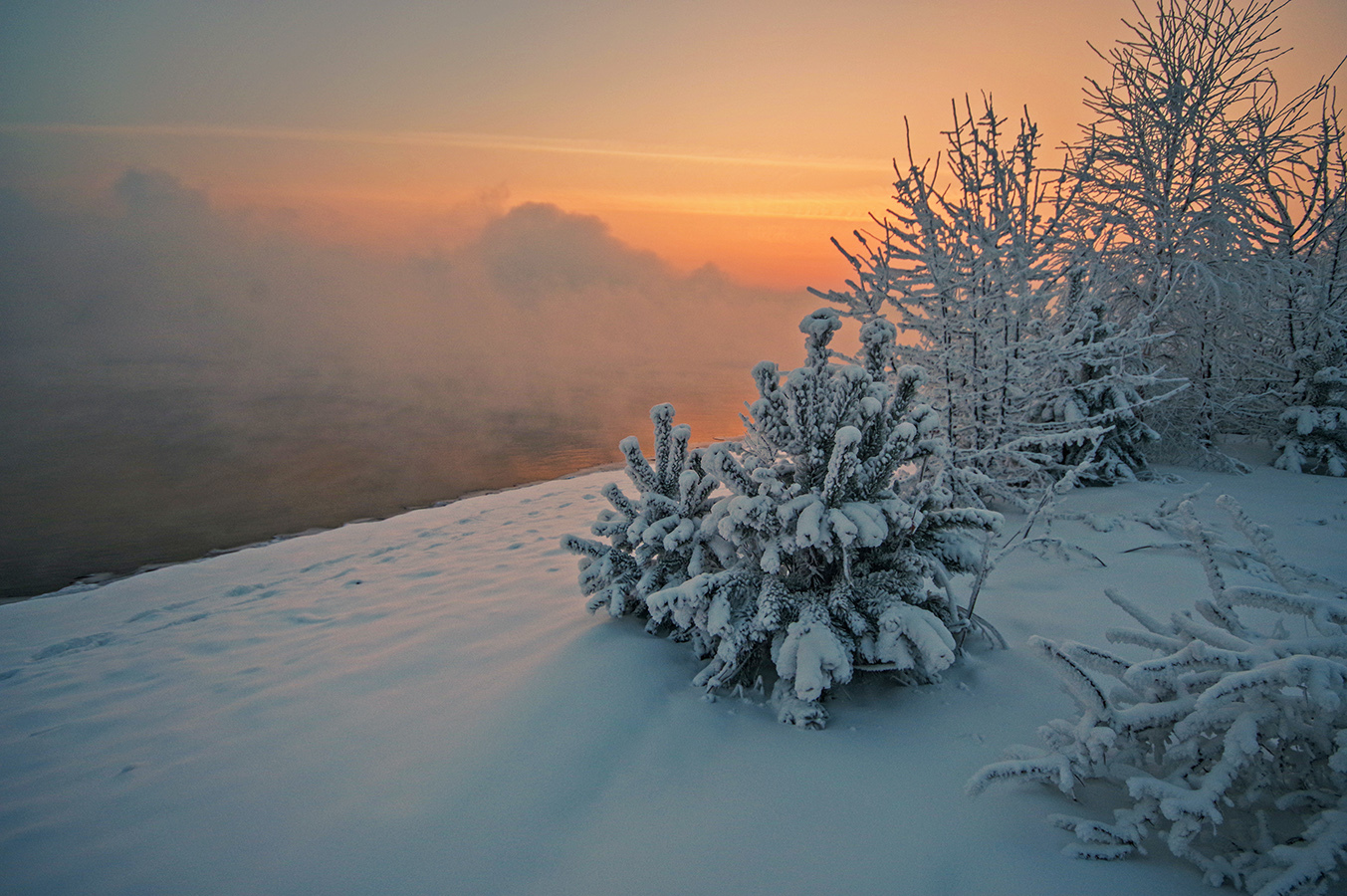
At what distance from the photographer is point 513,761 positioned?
222 centimetres

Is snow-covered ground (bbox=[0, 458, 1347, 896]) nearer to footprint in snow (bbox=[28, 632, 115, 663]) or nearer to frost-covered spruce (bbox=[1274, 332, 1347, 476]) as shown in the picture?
footprint in snow (bbox=[28, 632, 115, 663])

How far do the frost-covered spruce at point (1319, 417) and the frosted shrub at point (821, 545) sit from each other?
6.90 metres

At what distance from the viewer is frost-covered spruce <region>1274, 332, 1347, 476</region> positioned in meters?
6.56

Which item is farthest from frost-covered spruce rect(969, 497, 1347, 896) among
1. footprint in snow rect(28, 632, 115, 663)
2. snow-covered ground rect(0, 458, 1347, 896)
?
footprint in snow rect(28, 632, 115, 663)

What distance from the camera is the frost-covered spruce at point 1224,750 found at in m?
1.38

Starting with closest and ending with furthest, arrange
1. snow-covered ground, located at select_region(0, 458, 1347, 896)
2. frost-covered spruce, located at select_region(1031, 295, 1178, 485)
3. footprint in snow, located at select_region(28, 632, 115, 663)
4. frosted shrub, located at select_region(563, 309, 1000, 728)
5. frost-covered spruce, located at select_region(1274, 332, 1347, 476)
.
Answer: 1. snow-covered ground, located at select_region(0, 458, 1347, 896)
2. frosted shrub, located at select_region(563, 309, 1000, 728)
3. footprint in snow, located at select_region(28, 632, 115, 663)
4. frost-covered spruce, located at select_region(1031, 295, 1178, 485)
5. frost-covered spruce, located at select_region(1274, 332, 1347, 476)

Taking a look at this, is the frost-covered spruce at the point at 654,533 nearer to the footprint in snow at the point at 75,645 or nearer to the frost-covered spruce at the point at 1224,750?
the frost-covered spruce at the point at 1224,750

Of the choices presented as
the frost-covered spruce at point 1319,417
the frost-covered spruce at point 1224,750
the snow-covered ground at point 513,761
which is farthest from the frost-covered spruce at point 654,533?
the frost-covered spruce at point 1319,417

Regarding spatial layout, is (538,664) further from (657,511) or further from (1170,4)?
(1170,4)

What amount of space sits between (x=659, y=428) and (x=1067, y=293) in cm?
549

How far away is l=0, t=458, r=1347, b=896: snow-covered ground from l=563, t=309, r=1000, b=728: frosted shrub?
0.28 meters

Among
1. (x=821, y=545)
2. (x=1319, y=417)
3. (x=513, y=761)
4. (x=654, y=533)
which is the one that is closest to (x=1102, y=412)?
(x=1319, y=417)

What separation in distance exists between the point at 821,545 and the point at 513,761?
1486mm

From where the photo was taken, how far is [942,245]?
5.13 m
